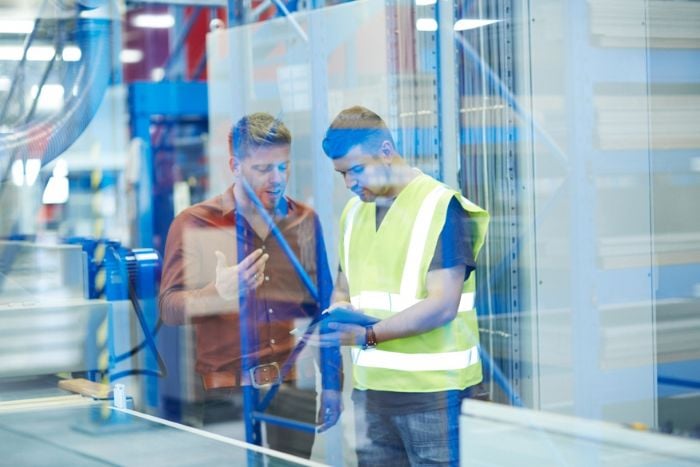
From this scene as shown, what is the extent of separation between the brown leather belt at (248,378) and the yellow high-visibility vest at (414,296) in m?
0.83

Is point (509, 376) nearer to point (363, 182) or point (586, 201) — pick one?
point (586, 201)

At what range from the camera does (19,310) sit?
3.18 meters

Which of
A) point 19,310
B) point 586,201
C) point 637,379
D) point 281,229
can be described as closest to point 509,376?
point 637,379

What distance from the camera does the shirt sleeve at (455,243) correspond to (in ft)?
7.89

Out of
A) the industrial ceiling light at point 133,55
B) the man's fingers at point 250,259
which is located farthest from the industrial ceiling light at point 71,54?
the industrial ceiling light at point 133,55

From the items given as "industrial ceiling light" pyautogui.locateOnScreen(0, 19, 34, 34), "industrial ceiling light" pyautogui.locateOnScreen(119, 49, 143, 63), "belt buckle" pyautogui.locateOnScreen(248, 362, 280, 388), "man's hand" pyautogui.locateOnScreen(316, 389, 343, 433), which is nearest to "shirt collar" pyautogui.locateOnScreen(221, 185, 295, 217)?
"belt buckle" pyautogui.locateOnScreen(248, 362, 280, 388)

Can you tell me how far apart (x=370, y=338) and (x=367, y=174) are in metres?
0.39

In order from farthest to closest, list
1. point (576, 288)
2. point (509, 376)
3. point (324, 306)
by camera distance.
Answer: point (324, 306), point (509, 376), point (576, 288)

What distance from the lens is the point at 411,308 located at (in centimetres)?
247

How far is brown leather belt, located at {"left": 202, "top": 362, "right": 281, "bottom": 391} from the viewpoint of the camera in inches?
131

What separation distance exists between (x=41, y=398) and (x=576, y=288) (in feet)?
4.68

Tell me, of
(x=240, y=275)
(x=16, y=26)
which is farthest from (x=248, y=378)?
(x=16, y=26)

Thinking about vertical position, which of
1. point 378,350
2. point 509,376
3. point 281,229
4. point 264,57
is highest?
point 264,57

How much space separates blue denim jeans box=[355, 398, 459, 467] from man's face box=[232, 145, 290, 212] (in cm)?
98
